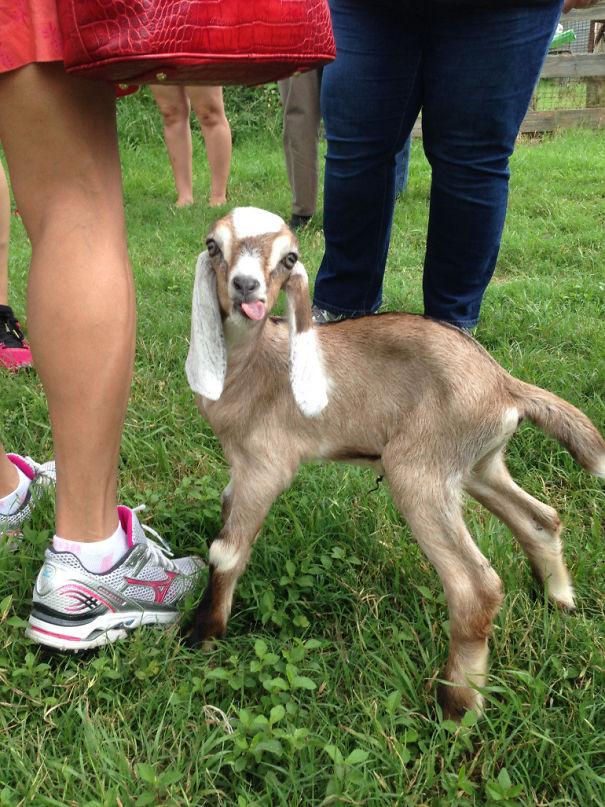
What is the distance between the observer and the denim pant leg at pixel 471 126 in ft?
8.38

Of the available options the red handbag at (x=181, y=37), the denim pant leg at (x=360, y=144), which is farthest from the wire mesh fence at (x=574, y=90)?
the red handbag at (x=181, y=37)

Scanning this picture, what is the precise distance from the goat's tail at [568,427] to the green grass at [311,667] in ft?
1.38

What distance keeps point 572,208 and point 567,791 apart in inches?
191

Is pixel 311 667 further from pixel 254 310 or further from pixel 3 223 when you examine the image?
pixel 3 223

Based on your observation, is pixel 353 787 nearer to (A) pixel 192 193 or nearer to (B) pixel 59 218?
(B) pixel 59 218

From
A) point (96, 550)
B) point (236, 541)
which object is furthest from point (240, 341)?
point (96, 550)

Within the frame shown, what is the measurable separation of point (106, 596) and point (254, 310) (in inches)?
32.5

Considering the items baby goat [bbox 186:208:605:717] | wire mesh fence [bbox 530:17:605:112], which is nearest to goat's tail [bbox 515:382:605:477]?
baby goat [bbox 186:208:605:717]

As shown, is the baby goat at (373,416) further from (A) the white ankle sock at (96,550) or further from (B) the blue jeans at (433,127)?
(B) the blue jeans at (433,127)

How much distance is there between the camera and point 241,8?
4.62 feet

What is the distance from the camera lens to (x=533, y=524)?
1.98 metres

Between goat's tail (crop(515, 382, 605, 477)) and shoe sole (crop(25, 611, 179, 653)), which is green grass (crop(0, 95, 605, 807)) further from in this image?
goat's tail (crop(515, 382, 605, 477))

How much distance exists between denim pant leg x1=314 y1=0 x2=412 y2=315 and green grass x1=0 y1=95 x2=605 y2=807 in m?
0.75

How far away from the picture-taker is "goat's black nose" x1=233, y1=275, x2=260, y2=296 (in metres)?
1.66
